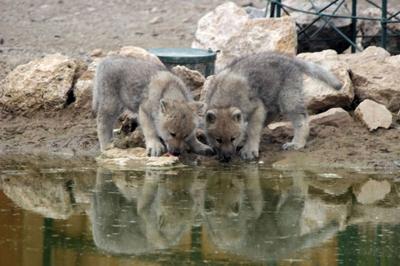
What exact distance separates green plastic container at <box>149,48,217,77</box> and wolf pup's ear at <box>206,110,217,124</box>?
2046 millimetres

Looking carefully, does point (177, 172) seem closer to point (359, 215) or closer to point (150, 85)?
point (150, 85)

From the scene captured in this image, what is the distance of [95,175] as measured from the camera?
35.0 ft

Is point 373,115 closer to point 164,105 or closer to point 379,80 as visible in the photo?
point 379,80

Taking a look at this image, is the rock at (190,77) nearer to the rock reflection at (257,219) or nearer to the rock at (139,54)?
the rock at (139,54)

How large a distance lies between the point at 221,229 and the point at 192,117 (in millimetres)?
2626

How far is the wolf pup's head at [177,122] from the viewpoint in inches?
440

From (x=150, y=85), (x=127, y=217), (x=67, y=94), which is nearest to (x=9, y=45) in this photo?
(x=67, y=94)

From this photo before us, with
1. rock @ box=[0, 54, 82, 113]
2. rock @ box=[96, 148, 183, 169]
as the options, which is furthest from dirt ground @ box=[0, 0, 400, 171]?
rock @ box=[96, 148, 183, 169]

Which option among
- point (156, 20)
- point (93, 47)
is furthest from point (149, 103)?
point (156, 20)

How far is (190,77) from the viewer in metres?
12.8

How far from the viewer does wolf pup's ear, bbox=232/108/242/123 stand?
11258 mm

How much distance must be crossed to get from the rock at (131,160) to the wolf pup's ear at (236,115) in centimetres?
69

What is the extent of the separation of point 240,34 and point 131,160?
3.30 m

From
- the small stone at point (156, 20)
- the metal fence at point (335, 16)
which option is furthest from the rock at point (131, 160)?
the small stone at point (156, 20)
